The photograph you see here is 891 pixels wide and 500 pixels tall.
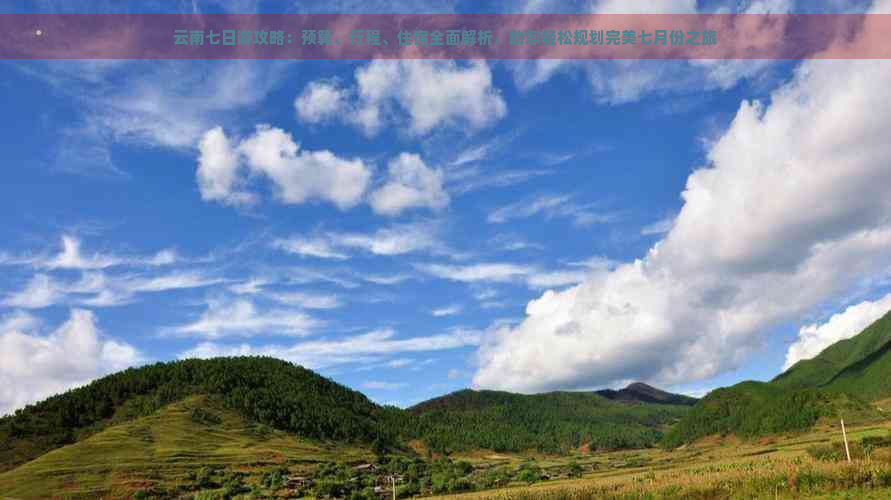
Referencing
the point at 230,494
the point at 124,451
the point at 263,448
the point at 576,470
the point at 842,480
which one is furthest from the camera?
the point at 263,448

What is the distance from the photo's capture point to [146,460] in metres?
148

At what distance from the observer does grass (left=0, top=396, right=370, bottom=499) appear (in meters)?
124

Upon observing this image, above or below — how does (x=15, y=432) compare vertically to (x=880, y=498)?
above

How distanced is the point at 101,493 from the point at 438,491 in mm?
71930

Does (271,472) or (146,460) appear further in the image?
(146,460)

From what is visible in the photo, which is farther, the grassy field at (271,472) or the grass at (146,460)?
the grass at (146,460)

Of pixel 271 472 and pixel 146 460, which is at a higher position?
pixel 146 460

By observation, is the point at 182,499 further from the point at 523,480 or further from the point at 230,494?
the point at 523,480

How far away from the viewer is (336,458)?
199 metres

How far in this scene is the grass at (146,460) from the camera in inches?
4897

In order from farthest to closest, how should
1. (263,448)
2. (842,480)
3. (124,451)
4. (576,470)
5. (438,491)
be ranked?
(263,448)
(124,451)
(576,470)
(438,491)
(842,480)

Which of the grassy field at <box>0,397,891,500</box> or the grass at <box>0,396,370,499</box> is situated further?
the grass at <box>0,396,370,499</box>

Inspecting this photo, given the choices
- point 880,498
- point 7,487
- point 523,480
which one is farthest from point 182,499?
point 880,498

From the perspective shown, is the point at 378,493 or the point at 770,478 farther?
the point at 378,493
